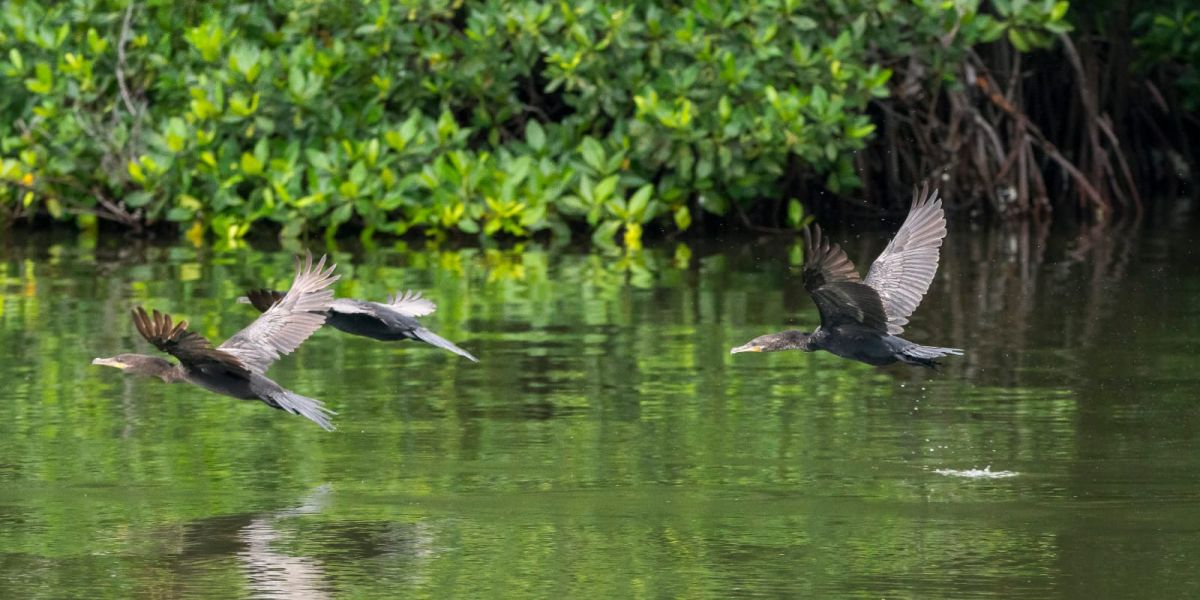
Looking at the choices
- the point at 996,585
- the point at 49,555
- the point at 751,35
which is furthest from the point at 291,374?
the point at 751,35

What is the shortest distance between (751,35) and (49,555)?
9.74 m

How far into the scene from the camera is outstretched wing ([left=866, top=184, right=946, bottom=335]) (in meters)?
9.23

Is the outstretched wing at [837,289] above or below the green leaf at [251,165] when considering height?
below

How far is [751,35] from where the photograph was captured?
1588cm

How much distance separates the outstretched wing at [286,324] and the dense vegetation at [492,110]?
720cm

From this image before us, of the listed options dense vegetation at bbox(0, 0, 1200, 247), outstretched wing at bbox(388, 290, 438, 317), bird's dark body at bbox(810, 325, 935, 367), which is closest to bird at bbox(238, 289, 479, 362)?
outstretched wing at bbox(388, 290, 438, 317)

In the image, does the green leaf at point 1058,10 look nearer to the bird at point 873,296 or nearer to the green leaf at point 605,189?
the green leaf at point 605,189

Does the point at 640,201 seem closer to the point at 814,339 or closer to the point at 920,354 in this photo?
the point at 814,339

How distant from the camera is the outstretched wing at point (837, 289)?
8203 millimetres

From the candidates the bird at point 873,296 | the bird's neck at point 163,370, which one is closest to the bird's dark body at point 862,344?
the bird at point 873,296

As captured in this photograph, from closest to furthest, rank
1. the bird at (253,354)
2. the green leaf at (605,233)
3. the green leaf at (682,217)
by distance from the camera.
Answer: the bird at (253,354), the green leaf at (605,233), the green leaf at (682,217)

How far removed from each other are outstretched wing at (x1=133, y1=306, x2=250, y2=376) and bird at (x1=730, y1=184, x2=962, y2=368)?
204cm

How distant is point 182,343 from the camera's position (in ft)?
25.7

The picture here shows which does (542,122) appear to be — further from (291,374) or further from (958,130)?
(291,374)
